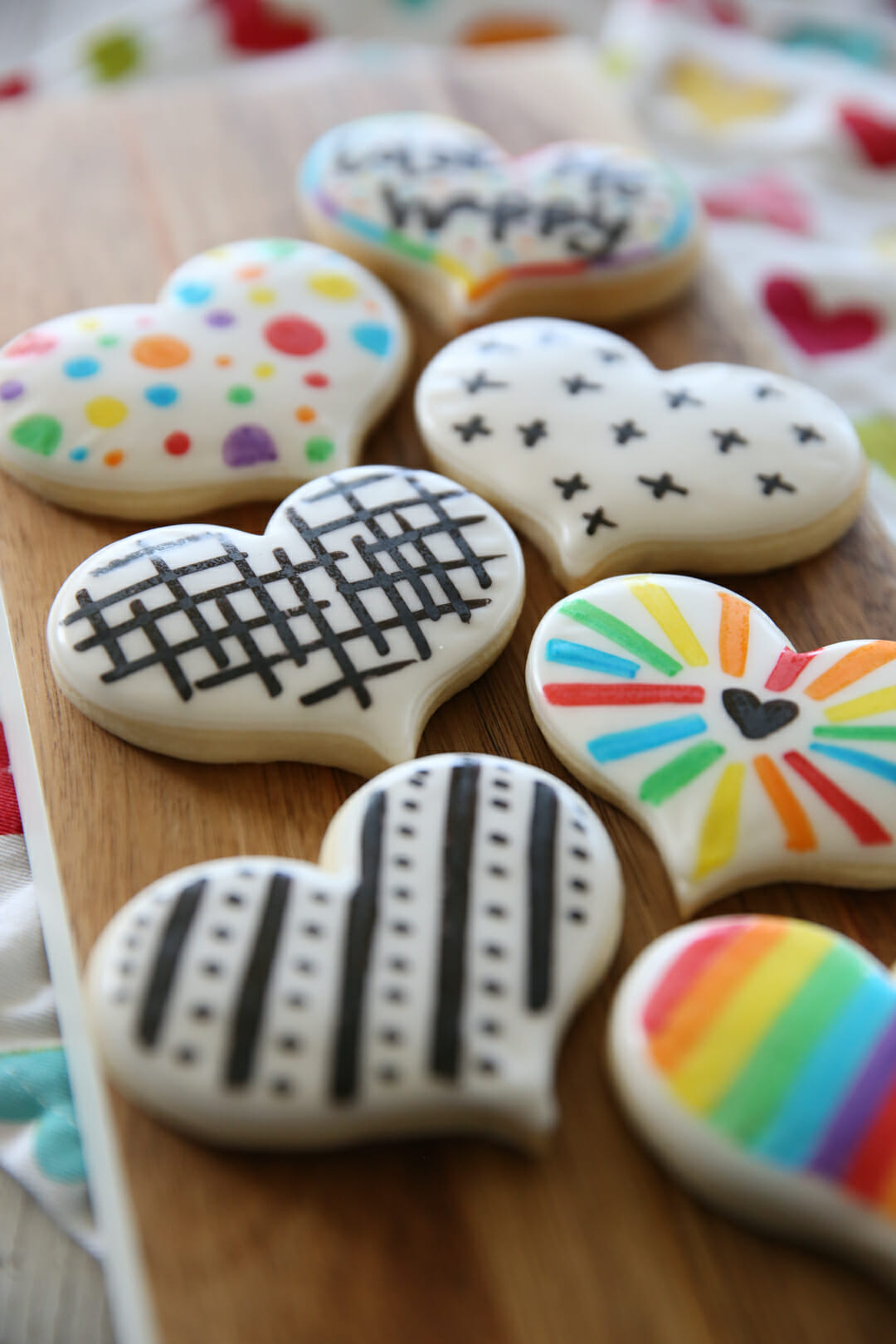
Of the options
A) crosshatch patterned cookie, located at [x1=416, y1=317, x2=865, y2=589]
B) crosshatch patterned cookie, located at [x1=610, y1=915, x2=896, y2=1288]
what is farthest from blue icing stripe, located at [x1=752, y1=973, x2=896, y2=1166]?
crosshatch patterned cookie, located at [x1=416, y1=317, x2=865, y2=589]

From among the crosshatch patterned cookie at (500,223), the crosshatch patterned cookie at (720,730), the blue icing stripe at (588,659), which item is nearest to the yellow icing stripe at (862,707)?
the crosshatch patterned cookie at (720,730)

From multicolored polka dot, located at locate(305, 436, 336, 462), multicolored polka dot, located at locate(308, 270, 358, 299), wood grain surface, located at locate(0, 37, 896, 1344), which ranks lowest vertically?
wood grain surface, located at locate(0, 37, 896, 1344)

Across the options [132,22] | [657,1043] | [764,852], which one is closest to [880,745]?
[764,852]

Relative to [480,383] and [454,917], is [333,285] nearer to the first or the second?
[480,383]

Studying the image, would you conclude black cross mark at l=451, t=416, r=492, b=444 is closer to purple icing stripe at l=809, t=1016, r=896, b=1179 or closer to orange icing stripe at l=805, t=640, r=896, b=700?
orange icing stripe at l=805, t=640, r=896, b=700

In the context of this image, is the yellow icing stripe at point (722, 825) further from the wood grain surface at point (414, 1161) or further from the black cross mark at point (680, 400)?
the black cross mark at point (680, 400)

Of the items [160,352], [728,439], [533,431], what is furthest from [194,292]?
[728,439]
